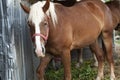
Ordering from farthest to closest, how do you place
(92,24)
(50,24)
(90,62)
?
(90,62) → (92,24) → (50,24)

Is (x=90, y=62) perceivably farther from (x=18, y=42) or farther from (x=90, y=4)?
(x=18, y=42)

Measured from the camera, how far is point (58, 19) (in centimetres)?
516

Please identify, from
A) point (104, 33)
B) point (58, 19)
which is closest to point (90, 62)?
point (104, 33)

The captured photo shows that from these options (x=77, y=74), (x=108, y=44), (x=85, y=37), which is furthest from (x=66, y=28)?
(x=77, y=74)

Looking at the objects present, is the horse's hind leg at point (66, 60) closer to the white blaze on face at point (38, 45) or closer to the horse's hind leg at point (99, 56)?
the white blaze on face at point (38, 45)

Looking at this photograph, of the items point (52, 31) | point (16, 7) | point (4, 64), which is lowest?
point (4, 64)

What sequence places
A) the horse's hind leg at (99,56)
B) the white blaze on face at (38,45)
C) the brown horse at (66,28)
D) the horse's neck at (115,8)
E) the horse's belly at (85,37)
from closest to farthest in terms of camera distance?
1. the white blaze on face at (38,45)
2. the brown horse at (66,28)
3. the horse's belly at (85,37)
4. the horse's hind leg at (99,56)
5. the horse's neck at (115,8)

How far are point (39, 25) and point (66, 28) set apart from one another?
2.55 ft

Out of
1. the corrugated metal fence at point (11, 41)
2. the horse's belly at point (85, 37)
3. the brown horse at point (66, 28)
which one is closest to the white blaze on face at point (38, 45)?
the brown horse at point (66, 28)

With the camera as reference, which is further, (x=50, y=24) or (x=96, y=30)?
(x=96, y=30)

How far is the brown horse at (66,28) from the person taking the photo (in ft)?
15.2

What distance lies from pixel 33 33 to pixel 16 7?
0.65 metres

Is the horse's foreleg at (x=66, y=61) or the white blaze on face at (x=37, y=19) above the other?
the white blaze on face at (x=37, y=19)

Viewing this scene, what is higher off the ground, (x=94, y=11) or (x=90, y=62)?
(x=94, y=11)
